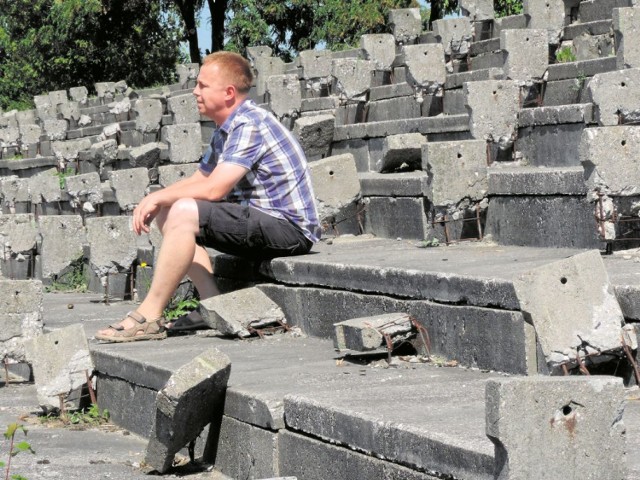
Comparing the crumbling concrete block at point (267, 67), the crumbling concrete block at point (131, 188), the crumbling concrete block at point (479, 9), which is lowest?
the crumbling concrete block at point (131, 188)

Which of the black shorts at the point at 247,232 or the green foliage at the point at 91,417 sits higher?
the black shorts at the point at 247,232

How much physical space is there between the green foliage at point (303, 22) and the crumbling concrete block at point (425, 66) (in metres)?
16.8

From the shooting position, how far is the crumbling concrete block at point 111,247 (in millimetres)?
9531

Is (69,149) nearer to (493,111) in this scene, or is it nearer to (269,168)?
(493,111)

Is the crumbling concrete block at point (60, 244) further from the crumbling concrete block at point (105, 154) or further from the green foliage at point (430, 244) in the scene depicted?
the crumbling concrete block at point (105, 154)

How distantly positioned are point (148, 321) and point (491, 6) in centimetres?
1255

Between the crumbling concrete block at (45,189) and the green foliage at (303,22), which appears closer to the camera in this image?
the crumbling concrete block at (45,189)

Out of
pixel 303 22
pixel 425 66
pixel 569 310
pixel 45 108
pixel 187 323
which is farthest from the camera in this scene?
pixel 303 22

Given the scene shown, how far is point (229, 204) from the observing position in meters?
7.15

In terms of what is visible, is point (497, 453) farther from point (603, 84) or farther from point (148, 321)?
point (603, 84)

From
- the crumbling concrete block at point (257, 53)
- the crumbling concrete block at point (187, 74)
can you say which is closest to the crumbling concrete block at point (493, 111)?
the crumbling concrete block at point (257, 53)

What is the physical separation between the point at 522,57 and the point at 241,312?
4.93 m

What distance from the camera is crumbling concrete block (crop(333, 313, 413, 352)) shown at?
5.77m

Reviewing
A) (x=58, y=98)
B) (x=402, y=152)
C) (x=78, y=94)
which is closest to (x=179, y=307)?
(x=402, y=152)
